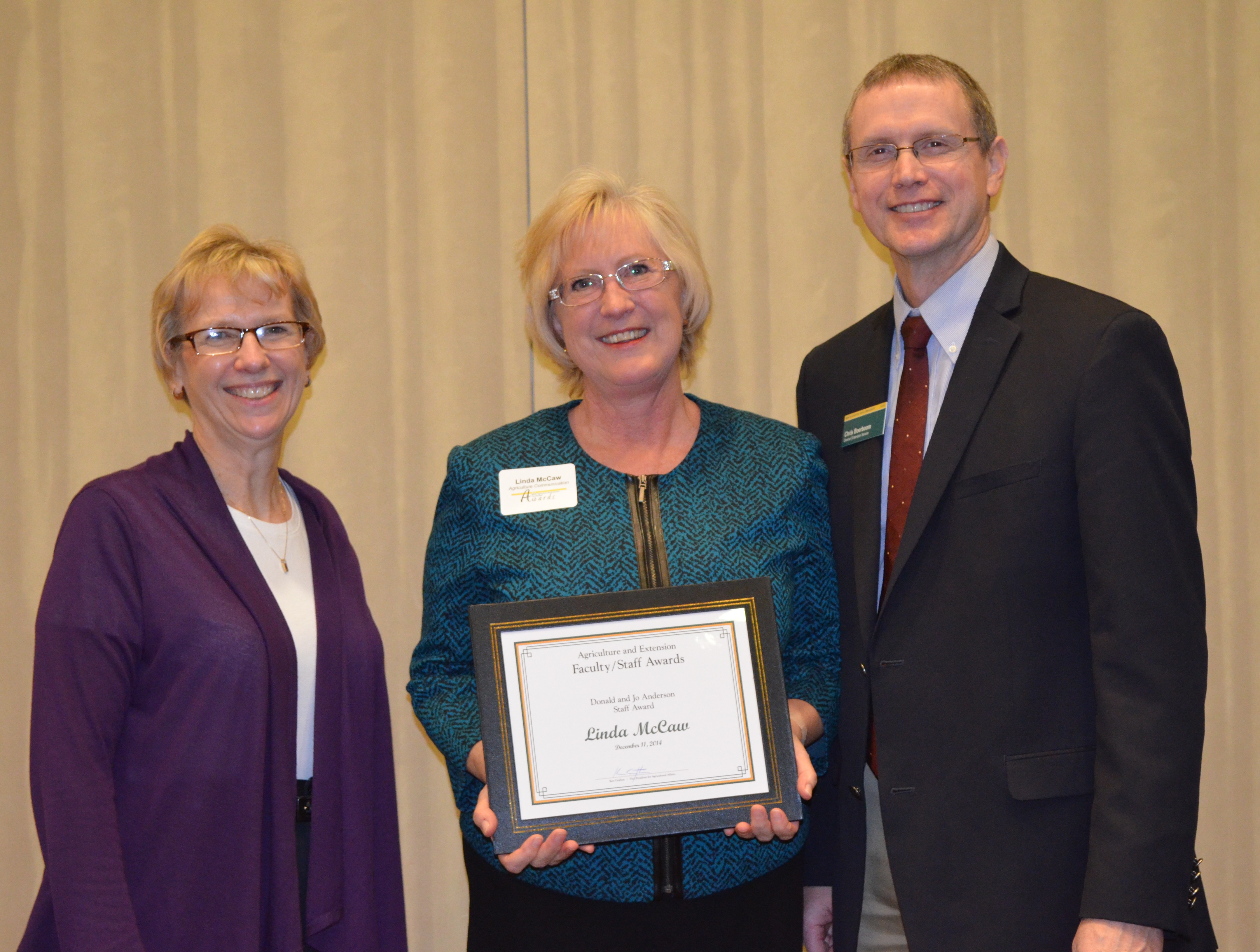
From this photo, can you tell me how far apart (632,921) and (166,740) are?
94 cm

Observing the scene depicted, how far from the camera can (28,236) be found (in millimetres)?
3398

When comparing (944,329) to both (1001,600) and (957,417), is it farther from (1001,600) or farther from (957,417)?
(1001,600)

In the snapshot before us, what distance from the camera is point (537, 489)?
86.7 inches

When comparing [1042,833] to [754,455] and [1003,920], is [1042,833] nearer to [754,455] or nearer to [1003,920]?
[1003,920]

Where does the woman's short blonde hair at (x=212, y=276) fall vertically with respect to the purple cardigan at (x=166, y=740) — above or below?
above

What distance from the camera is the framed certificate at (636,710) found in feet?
6.26

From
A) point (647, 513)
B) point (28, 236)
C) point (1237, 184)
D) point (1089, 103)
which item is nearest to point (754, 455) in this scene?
point (647, 513)

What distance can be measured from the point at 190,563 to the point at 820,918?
60.6 inches

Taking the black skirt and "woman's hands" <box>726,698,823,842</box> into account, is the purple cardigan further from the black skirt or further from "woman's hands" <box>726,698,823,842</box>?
"woman's hands" <box>726,698,823,842</box>

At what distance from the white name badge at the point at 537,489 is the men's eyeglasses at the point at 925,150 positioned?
0.91 metres

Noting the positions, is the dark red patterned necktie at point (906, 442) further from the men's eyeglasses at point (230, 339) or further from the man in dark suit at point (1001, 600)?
the men's eyeglasses at point (230, 339)

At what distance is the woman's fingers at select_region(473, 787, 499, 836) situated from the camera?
188 centimetres

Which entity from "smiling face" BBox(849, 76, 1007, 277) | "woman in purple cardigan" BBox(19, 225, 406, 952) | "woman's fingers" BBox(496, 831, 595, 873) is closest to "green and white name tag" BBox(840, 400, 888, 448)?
"smiling face" BBox(849, 76, 1007, 277)
